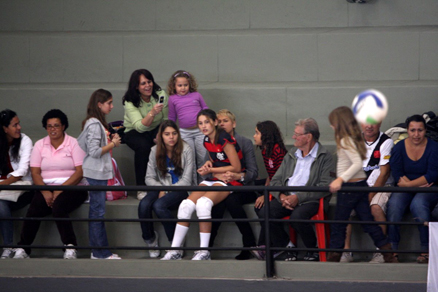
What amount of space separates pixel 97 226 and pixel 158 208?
25.5 inches

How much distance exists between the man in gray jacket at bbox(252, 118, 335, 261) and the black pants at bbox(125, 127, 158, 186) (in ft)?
5.25

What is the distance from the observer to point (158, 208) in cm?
582

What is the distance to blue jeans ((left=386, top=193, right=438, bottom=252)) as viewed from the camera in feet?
17.3

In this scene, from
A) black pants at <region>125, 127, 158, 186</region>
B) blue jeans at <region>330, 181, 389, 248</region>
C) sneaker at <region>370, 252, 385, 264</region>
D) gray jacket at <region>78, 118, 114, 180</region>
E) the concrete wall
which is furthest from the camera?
the concrete wall

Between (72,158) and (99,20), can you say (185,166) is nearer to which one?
(72,158)

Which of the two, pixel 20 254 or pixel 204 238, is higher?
pixel 204 238

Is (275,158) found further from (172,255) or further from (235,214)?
(172,255)

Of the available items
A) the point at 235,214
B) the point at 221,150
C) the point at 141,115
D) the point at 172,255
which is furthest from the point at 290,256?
the point at 141,115

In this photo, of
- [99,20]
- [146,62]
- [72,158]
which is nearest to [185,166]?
[72,158]

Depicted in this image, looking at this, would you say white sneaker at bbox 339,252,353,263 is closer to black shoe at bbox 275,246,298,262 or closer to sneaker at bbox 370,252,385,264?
sneaker at bbox 370,252,385,264

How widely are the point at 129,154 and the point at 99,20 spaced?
7.42 ft

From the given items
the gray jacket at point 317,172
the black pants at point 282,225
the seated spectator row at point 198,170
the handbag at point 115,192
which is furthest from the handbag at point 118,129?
the gray jacket at point 317,172

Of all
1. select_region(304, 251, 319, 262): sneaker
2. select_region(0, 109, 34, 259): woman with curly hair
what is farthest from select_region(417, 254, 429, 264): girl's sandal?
select_region(0, 109, 34, 259): woman with curly hair

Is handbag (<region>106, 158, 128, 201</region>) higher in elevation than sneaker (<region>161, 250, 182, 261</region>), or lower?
higher
